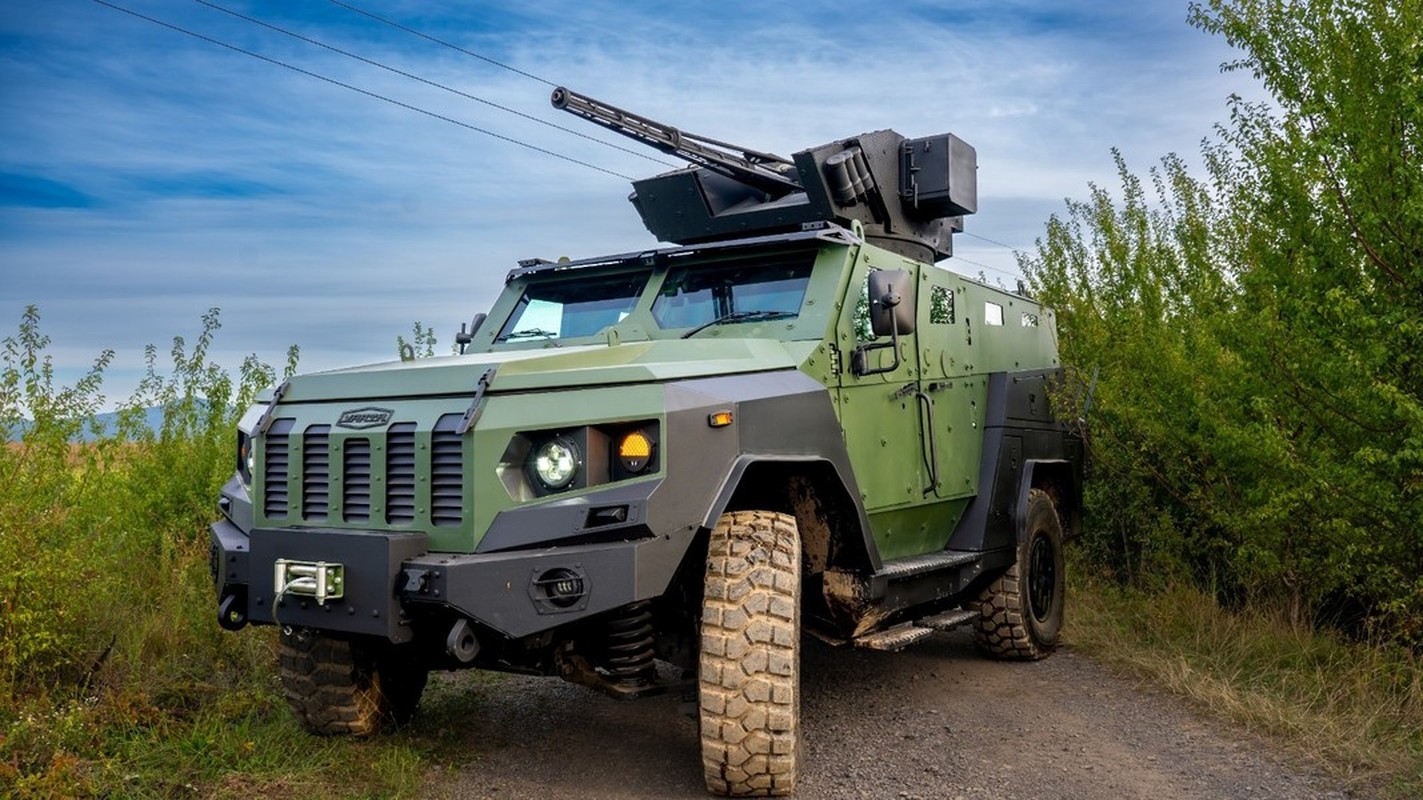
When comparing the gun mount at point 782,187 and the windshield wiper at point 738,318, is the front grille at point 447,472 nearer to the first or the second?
the windshield wiper at point 738,318

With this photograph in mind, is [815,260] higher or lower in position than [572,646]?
higher

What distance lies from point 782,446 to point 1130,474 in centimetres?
526

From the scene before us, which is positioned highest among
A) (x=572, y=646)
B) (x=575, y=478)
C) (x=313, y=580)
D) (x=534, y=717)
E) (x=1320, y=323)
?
(x=1320, y=323)

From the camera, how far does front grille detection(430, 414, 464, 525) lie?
433cm

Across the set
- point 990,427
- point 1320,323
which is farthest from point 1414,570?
point 990,427

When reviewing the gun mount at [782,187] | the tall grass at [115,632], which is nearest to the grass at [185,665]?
the tall grass at [115,632]

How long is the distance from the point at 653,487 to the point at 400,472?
0.95m

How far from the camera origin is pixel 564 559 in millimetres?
4219

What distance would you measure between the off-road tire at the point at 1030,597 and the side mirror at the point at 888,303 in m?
2.57

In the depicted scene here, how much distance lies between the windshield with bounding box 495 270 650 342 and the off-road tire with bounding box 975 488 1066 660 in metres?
3.06

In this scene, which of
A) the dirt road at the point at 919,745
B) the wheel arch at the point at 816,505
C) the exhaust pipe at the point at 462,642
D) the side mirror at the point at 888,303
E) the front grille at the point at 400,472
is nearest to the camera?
the exhaust pipe at the point at 462,642

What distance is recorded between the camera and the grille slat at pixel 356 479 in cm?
456

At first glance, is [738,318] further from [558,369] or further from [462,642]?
[462,642]

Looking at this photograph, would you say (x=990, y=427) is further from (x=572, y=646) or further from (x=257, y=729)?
(x=257, y=729)
